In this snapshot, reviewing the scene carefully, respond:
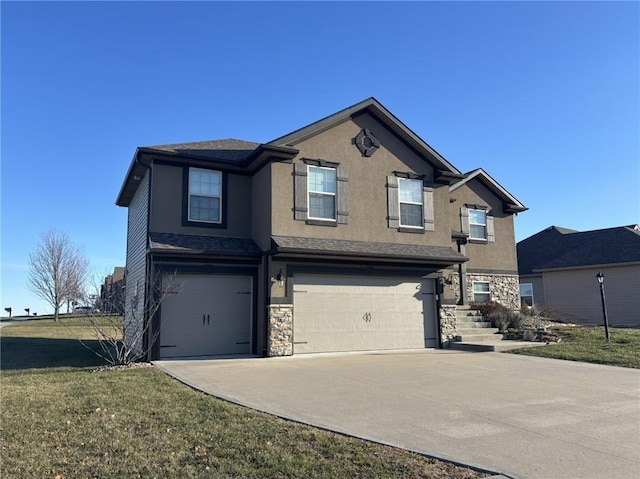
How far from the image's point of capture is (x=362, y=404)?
7.27m

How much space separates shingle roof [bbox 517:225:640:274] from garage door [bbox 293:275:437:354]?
13.4m

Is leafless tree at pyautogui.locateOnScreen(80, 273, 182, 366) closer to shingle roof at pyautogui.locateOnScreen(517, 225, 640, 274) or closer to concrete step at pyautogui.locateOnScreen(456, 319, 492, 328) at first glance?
concrete step at pyautogui.locateOnScreen(456, 319, 492, 328)

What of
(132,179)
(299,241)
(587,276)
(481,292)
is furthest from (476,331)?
(132,179)

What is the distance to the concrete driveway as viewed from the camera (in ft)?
16.5

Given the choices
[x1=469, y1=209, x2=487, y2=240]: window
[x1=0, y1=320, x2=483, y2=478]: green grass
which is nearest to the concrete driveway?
[x1=0, y1=320, x2=483, y2=478]: green grass

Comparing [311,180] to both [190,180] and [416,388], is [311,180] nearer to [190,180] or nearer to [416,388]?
[190,180]

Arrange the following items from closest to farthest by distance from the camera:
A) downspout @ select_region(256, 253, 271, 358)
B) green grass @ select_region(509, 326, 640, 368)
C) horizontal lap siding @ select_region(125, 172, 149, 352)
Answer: green grass @ select_region(509, 326, 640, 368) < downspout @ select_region(256, 253, 271, 358) < horizontal lap siding @ select_region(125, 172, 149, 352)

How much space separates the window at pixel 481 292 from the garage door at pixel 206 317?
1010 centimetres

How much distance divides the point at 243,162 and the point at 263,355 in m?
5.60

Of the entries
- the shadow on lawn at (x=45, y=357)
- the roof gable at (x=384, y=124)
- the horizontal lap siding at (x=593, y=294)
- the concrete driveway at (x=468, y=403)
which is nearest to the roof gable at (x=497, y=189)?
the roof gable at (x=384, y=124)

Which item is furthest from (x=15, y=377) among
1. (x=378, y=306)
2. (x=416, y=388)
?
(x=378, y=306)

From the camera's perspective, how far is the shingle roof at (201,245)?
12.7 metres

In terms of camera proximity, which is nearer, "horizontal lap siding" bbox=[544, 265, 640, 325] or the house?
the house

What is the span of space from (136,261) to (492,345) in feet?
37.4
